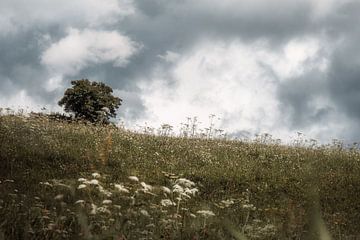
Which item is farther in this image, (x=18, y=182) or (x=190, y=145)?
(x=190, y=145)

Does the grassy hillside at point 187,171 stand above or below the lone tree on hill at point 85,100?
below

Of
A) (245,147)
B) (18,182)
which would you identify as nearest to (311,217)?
(18,182)

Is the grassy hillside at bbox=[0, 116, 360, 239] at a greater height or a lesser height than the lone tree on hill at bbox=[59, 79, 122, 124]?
lesser

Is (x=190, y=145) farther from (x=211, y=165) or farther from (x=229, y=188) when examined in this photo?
(x=229, y=188)

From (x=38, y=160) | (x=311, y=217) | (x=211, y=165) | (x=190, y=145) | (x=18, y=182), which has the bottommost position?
(x=311, y=217)

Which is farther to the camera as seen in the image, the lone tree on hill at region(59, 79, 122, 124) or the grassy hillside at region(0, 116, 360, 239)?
the lone tree on hill at region(59, 79, 122, 124)

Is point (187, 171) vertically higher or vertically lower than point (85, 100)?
lower

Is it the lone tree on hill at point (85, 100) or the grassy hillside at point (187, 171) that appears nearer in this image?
the grassy hillside at point (187, 171)

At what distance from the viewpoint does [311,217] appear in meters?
1.38

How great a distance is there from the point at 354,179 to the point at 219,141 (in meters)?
8.61

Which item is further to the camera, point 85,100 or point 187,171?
point 85,100

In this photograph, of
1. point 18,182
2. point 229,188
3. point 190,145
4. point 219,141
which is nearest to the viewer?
point 18,182

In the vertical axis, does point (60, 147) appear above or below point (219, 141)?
below

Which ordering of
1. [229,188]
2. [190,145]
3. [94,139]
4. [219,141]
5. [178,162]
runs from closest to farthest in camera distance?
1. [229,188]
2. [178,162]
3. [94,139]
4. [190,145]
5. [219,141]
